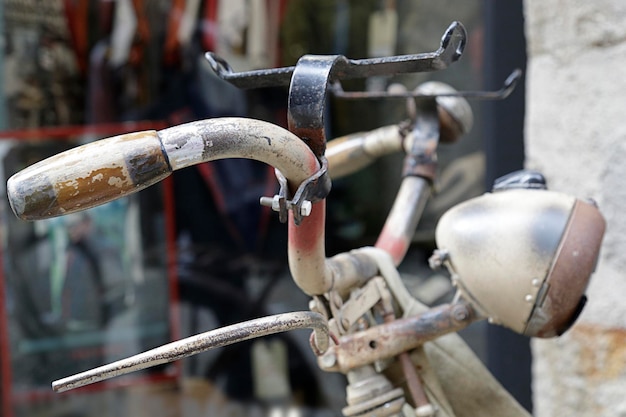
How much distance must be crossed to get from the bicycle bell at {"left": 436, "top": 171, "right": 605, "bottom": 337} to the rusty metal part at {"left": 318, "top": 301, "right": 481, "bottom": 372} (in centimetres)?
3

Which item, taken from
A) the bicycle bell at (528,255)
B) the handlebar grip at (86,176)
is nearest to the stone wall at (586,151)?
the bicycle bell at (528,255)

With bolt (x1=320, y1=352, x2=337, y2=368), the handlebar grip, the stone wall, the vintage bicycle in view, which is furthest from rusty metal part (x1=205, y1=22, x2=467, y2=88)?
the stone wall

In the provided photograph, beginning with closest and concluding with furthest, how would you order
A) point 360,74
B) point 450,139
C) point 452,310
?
point 360,74, point 452,310, point 450,139

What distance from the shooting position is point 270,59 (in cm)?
199

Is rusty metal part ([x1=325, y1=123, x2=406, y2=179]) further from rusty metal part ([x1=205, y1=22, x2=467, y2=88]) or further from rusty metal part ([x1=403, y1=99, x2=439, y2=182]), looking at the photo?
rusty metal part ([x1=205, y1=22, x2=467, y2=88])

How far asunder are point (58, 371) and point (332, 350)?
1.33 metres

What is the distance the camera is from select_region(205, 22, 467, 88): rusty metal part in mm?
604

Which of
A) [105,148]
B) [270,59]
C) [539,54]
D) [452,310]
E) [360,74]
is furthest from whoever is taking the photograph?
[270,59]

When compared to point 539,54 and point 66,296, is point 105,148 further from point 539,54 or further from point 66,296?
point 66,296

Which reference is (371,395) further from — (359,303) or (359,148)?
(359,148)

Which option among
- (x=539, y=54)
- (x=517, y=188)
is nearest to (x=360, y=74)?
(x=517, y=188)

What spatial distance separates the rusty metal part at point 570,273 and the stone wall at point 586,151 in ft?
1.03

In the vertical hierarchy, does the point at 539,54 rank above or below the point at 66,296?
above

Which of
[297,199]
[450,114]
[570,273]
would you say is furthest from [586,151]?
[297,199]
